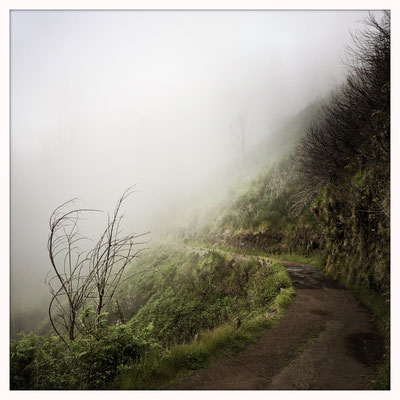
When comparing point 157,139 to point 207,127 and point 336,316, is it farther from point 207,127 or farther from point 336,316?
point 336,316

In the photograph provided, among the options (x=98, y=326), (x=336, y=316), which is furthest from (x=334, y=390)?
(x=98, y=326)

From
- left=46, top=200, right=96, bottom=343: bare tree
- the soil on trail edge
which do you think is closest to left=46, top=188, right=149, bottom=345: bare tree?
left=46, top=200, right=96, bottom=343: bare tree

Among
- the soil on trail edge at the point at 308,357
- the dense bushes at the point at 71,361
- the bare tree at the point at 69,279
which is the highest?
the bare tree at the point at 69,279

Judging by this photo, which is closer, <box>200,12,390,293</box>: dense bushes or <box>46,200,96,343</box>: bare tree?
<box>46,200,96,343</box>: bare tree

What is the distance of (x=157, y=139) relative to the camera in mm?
15414

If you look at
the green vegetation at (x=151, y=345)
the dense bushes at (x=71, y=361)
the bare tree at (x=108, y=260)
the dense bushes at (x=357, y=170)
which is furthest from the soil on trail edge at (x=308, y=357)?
the bare tree at (x=108, y=260)

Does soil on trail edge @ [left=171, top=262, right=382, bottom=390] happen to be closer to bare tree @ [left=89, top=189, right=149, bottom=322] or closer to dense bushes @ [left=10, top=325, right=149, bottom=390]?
dense bushes @ [left=10, top=325, right=149, bottom=390]

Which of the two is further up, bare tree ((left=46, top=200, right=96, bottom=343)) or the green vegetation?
bare tree ((left=46, top=200, right=96, bottom=343))

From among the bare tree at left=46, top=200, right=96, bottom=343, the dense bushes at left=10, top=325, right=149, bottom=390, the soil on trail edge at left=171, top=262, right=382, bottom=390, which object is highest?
the bare tree at left=46, top=200, right=96, bottom=343

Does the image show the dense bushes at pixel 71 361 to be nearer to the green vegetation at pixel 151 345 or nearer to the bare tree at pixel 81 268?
the green vegetation at pixel 151 345

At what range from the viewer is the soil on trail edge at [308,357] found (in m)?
4.53

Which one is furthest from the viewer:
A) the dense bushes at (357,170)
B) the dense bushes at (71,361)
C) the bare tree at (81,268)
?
the dense bushes at (357,170)

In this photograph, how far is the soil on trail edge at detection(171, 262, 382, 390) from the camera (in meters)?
4.53

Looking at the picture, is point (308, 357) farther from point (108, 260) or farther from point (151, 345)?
point (108, 260)
